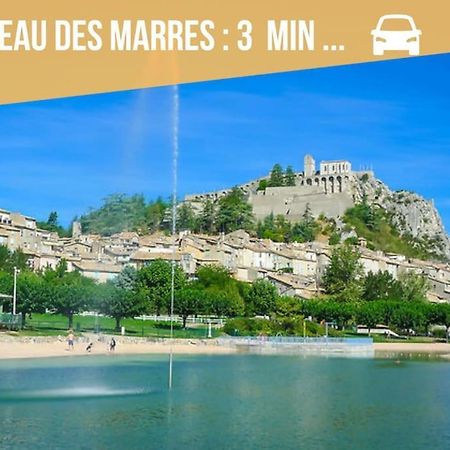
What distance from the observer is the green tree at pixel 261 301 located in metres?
52.9

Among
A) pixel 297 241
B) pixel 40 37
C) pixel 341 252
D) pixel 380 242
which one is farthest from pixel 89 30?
pixel 380 242

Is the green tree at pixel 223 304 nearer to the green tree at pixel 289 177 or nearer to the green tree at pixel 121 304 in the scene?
the green tree at pixel 121 304

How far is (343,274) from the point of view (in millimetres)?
72688

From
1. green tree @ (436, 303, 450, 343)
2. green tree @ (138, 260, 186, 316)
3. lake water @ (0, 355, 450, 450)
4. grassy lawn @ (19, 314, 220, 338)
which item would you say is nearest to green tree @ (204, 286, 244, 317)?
grassy lawn @ (19, 314, 220, 338)

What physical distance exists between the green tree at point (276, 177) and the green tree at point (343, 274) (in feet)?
128

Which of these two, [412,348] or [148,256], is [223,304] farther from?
[148,256]

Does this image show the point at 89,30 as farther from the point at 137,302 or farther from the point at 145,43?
the point at 137,302

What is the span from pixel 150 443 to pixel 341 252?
61.4m

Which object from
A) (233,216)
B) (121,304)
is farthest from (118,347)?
(233,216)

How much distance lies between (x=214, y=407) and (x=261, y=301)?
3499 centimetres

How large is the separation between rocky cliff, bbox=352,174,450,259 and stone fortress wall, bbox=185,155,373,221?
1.77 m

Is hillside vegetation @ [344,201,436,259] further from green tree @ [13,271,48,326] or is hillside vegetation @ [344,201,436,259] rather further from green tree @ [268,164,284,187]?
green tree @ [13,271,48,326]

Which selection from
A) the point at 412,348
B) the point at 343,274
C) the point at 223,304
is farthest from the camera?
the point at 343,274

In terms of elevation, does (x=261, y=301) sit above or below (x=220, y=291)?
below
